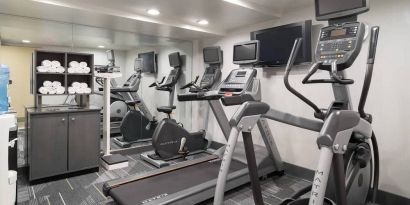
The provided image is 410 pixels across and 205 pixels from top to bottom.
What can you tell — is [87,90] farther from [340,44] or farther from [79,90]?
[340,44]

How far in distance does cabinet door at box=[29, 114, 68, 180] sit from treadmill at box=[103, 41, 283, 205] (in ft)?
3.57

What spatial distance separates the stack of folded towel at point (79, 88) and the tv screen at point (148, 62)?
150 cm

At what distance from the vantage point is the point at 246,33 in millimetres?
4629

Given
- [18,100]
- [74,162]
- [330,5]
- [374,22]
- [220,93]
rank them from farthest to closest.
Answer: [18,100] < [74,162] < [220,93] < [374,22] < [330,5]

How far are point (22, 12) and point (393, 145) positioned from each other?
5.24 m

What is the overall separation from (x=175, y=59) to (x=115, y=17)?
1.84 m

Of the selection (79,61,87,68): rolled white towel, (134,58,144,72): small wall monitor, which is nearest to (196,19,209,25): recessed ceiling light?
(134,58,144,72): small wall monitor

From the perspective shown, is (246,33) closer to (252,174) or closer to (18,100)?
(252,174)

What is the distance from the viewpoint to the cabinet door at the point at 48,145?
131 inches

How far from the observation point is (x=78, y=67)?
12.6ft

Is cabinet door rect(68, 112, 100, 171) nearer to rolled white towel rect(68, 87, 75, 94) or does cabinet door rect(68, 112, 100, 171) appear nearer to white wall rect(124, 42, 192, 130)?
rolled white towel rect(68, 87, 75, 94)

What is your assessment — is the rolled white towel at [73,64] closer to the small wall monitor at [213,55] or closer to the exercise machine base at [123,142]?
the exercise machine base at [123,142]

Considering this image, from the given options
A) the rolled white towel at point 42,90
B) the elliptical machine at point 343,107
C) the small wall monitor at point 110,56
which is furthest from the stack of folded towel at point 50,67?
the elliptical machine at point 343,107

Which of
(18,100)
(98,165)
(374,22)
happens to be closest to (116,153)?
(98,165)
